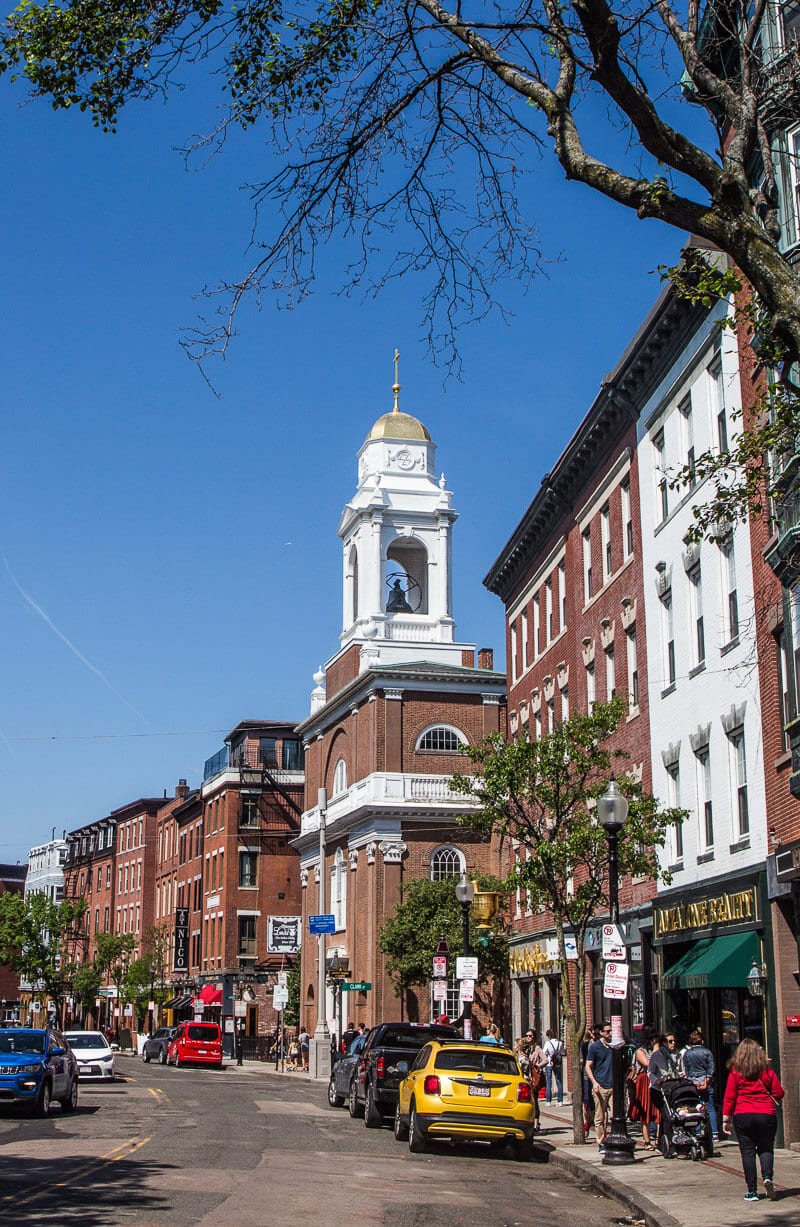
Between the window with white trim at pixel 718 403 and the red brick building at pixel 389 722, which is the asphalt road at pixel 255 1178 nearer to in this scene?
the window with white trim at pixel 718 403

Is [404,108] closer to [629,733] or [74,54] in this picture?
[74,54]

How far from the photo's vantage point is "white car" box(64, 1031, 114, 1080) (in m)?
42.1

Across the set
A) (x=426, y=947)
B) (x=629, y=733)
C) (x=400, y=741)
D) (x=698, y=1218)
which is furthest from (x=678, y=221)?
(x=400, y=741)

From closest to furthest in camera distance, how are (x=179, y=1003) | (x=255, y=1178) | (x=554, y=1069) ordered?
(x=255, y=1178) < (x=554, y=1069) < (x=179, y=1003)

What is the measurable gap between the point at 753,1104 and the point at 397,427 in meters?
57.8

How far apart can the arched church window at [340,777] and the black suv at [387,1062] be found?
3802 centimetres

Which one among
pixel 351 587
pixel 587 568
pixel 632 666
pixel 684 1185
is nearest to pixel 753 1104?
pixel 684 1185

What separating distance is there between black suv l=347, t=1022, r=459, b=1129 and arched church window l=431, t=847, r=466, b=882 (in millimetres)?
32096

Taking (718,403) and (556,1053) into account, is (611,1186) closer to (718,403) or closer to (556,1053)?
(718,403)

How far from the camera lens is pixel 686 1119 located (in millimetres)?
20328

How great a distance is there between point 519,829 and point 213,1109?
31.4 ft

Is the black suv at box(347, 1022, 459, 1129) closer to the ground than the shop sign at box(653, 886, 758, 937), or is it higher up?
closer to the ground

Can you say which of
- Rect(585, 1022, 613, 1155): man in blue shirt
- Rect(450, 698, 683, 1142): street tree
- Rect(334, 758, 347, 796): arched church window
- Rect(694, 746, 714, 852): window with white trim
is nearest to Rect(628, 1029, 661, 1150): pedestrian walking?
Rect(585, 1022, 613, 1155): man in blue shirt

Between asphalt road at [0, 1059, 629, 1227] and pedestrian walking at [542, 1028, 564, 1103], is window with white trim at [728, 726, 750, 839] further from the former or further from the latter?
pedestrian walking at [542, 1028, 564, 1103]
